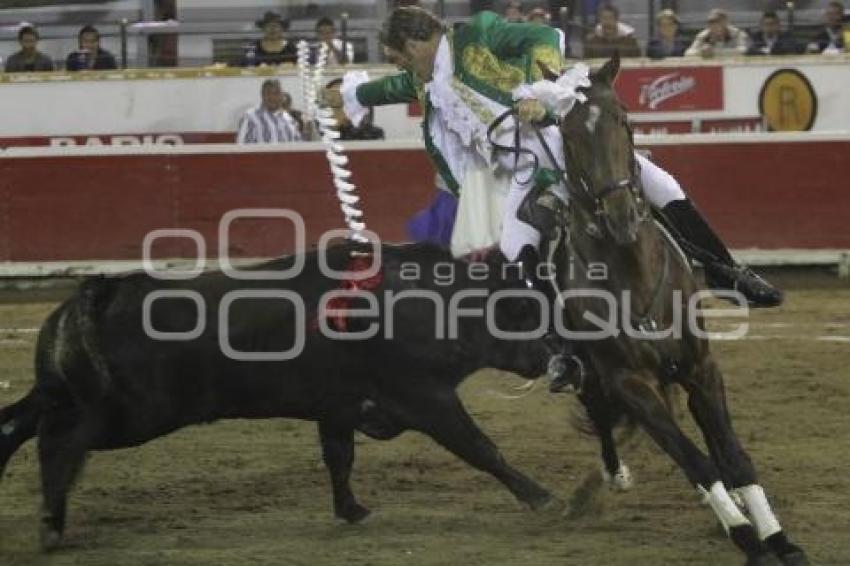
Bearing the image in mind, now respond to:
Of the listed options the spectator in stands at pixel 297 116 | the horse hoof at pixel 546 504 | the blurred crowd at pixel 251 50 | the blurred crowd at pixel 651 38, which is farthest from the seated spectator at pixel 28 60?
the horse hoof at pixel 546 504

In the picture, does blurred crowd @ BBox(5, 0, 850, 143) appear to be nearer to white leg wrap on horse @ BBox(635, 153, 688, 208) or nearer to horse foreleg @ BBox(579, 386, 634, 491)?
horse foreleg @ BBox(579, 386, 634, 491)

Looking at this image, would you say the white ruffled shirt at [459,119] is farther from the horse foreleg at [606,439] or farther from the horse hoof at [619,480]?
the horse hoof at [619,480]

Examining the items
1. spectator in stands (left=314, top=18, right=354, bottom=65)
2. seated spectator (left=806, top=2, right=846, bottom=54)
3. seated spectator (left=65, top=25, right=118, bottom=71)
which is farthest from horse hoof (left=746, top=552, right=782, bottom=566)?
seated spectator (left=65, top=25, right=118, bottom=71)

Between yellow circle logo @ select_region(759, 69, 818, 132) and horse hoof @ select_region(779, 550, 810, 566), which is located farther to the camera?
yellow circle logo @ select_region(759, 69, 818, 132)

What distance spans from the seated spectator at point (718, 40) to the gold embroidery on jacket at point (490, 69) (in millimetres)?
7568

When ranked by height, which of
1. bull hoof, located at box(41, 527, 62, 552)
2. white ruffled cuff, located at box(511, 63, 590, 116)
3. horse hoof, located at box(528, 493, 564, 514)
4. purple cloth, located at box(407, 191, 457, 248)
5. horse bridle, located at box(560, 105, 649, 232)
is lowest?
bull hoof, located at box(41, 527, 62, 552)

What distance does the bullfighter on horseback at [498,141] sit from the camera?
496 centimetres

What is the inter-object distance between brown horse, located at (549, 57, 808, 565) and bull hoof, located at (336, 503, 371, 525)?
0.84m

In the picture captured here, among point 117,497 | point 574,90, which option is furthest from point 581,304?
point 117,497

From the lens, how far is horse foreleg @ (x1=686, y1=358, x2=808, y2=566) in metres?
4.46

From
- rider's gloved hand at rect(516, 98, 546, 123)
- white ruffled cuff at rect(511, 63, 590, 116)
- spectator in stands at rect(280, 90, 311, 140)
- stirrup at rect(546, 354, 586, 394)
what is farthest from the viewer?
spectator in stands at rect(280, 90, 311, 140)

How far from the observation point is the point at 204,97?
1275 cm

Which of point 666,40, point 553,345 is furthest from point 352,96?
point 666,40

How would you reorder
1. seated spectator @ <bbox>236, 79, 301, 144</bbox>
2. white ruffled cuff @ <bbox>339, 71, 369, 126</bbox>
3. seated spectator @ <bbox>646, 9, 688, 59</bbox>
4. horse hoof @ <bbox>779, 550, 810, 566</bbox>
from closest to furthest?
horse hoof @ <bbox>779, 550, 810, 566</bbox> < white ruffled cuff @ <bbox>339, 71, 369, 126</bbox> < seated spectator @ <bbox>236, 79, 301, 144</bbox> < seated spectator @ <bbox>646, 9, 688, 59</bbox>
